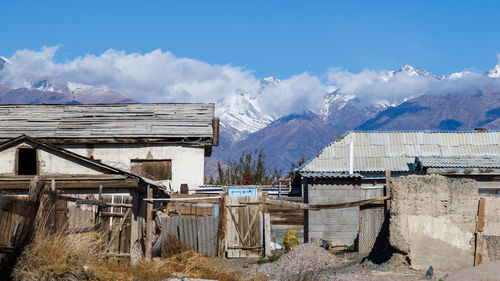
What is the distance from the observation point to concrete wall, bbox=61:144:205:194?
105ft

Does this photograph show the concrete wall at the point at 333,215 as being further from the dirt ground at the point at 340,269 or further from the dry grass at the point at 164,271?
the dry grass at the point at 164,271

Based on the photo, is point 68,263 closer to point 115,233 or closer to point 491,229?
point 115,233

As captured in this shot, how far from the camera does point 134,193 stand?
63.0 feet

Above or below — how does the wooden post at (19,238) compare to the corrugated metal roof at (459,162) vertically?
below

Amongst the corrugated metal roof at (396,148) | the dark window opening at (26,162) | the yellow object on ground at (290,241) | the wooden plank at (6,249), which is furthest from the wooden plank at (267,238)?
the wooden plank at (6,249)

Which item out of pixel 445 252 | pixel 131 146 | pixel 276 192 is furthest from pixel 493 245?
pixel 131 146

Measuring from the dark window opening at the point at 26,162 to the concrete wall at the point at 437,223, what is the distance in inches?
445

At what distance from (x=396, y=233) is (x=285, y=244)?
7473 mm

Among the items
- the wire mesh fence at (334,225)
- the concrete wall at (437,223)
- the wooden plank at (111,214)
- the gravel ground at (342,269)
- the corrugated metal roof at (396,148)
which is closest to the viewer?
the gravel ground at (342,269)

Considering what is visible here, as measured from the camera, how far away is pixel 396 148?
31.2m

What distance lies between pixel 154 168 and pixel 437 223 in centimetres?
1833

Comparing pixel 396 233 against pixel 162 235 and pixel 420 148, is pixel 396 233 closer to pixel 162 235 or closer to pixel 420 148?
pixel 162 235

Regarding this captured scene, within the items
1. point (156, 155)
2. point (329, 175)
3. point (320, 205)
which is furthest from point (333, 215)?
point (156, 155)

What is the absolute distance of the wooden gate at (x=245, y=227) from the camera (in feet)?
70.0
